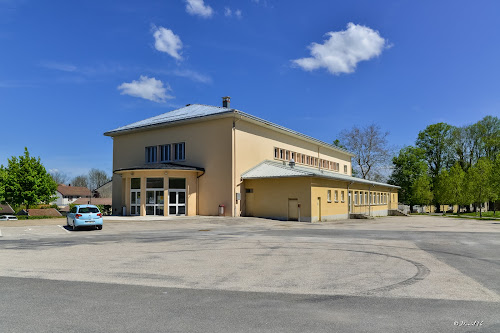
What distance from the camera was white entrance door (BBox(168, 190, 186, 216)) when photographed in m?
31.2

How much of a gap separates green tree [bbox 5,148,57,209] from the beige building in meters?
9.00

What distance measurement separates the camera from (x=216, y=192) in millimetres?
31719

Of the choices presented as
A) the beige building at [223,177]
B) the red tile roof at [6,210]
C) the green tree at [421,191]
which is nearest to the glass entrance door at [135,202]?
the beige building at [223,177]

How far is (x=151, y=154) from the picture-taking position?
122 ft

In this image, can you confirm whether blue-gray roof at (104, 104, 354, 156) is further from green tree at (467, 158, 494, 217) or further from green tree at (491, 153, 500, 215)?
green tree at (491, 153, 500, 215)

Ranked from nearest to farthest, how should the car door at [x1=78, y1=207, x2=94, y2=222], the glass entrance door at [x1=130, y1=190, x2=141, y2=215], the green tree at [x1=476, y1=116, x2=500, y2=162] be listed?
the car door at [x1=78, y1=207, x2=94, y2=222] → the glass entrance door at [x1=130, y1=190, x2=141, y2=215] → the green tree at [x1=476, y1=116, x2=500, y2=162]

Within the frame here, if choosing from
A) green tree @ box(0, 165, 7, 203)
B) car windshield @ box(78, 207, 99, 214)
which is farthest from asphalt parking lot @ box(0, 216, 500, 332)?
green tree @ box(0, 165, 7, 203)

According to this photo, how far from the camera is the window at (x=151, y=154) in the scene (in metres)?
36.8

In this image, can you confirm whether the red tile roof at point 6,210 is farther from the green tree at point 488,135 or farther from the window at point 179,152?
the green tree at point 488,135

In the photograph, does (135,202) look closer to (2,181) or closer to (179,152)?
(179,152)

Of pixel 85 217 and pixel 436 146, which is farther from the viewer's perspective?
pixel 436 146

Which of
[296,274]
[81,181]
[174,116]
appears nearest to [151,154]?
[174,116]

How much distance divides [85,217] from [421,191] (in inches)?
2088

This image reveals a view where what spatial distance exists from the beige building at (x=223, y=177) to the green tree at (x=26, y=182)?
29.5 feet
